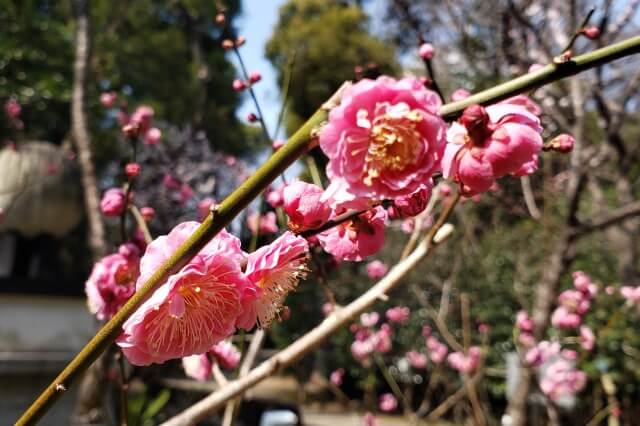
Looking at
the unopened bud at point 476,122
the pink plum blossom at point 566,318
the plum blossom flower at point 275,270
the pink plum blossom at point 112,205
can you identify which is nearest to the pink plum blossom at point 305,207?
the plum blossom flower at point 275,270

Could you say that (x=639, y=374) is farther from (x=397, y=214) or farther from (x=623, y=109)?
(x=397, y=214)

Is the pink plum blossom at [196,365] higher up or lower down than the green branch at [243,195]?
lower down

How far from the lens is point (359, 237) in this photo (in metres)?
0.57

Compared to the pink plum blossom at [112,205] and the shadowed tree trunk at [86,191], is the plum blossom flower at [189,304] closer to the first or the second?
the pink plum blossom at [112,205]

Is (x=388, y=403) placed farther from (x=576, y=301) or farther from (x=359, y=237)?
(x=359, y=237)

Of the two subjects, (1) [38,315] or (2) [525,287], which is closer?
(1) [38,315]

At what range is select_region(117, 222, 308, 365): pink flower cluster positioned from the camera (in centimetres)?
49

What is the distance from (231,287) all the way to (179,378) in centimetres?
813

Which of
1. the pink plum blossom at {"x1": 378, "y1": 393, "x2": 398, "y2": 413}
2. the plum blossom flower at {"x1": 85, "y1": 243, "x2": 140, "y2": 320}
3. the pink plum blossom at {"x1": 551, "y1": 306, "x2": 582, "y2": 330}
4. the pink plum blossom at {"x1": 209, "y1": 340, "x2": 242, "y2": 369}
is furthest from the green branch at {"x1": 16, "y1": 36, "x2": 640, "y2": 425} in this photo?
the pink plum blossom at {"x1": 378, "y1": 393, "x2": 398, "y2": 413}

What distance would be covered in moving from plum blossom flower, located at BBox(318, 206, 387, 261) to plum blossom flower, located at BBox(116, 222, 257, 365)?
115 mm

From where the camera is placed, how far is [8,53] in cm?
712

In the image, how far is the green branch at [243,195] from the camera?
0.38m

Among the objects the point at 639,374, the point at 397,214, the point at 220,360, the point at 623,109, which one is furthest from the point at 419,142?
the point at 639,374

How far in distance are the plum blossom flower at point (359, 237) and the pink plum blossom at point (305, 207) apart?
56 mm
